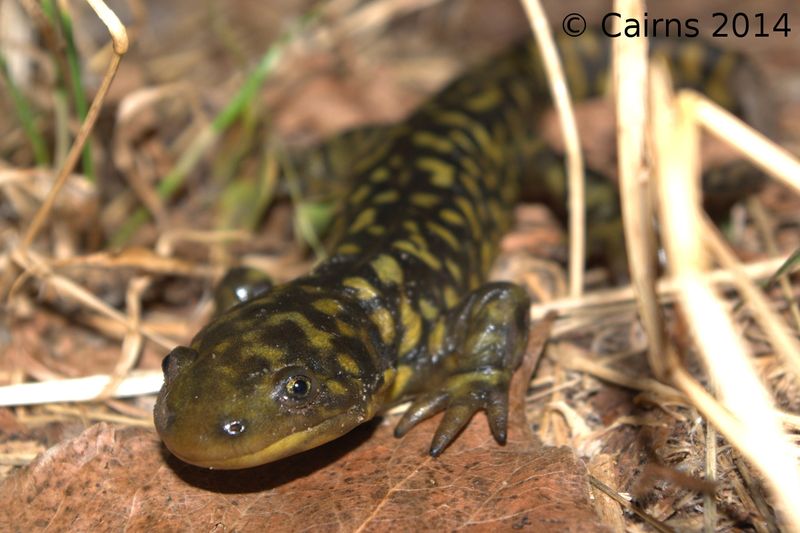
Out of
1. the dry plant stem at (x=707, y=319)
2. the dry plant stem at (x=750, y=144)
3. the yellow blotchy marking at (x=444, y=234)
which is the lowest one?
the yellow blotchy marking at (x=444, y=234)

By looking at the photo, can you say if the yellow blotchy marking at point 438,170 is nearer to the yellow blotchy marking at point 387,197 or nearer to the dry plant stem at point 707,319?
the yellow blotchy marking at point 387,197

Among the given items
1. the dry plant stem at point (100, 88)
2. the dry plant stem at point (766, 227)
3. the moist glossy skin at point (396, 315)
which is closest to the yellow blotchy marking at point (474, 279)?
the moist glossy skin at point (396, 315)

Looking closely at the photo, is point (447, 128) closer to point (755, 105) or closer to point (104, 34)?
point (755, 105)

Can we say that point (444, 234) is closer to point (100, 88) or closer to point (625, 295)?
point (625, 295)

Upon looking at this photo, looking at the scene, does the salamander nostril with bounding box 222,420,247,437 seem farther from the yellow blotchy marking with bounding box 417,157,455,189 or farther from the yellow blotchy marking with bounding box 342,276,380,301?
the yellow blotchy marking with bounding box 417,157,455,189

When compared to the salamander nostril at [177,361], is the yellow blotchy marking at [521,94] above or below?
above

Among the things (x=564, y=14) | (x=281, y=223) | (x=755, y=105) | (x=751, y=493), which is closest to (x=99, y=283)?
(x=281, y=223)

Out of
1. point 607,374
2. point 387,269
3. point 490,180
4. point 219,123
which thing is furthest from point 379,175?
point 607,374

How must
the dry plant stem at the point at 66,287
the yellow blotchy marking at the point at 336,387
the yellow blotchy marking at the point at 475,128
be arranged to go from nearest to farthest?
the yellow blotchy marking at the point at 336,387
the dry plant stem at the point at 66,287
the yellow blotchy marking at the point at 475,128
